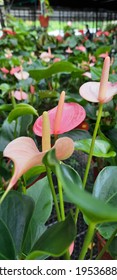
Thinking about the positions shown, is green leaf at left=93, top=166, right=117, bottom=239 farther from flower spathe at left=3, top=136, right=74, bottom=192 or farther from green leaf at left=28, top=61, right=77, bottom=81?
green leaf at left=28, top=61, right=77, bottom=81

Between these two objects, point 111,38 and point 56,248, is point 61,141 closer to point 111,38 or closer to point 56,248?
point 56,248

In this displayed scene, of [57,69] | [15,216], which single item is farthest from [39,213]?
[57,69]

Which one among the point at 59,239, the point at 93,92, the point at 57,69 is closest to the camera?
the point at 59,239

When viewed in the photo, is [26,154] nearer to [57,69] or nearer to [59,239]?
[59,239]

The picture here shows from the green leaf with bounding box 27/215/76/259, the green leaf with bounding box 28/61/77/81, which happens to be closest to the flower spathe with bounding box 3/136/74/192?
the green leaf with bounding box 27/215/76/259

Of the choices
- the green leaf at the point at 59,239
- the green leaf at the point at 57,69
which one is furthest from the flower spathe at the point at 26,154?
the green leaf at the point at 57,69

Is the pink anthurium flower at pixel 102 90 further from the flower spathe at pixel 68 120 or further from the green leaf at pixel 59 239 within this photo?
the green leaf at pixel 59 239
